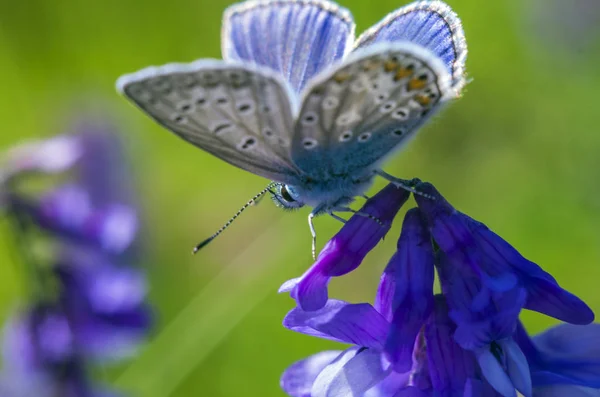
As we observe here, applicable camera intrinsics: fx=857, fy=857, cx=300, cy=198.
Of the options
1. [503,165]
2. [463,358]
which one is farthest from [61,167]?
[503,165]

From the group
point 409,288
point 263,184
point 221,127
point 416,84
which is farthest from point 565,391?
point 263,184

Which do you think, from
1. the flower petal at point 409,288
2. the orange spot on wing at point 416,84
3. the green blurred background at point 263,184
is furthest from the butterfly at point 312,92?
the green blurred background at point 263,184

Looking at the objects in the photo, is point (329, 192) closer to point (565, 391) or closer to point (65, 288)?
point (565, 391)

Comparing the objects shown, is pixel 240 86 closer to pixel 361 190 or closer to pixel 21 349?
pixel 361 190

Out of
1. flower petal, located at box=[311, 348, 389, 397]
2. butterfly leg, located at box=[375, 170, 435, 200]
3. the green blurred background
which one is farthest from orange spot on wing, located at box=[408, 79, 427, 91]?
the green blurred background

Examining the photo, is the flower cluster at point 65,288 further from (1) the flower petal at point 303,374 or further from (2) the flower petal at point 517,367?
(2) the flower petal at point 517,367
